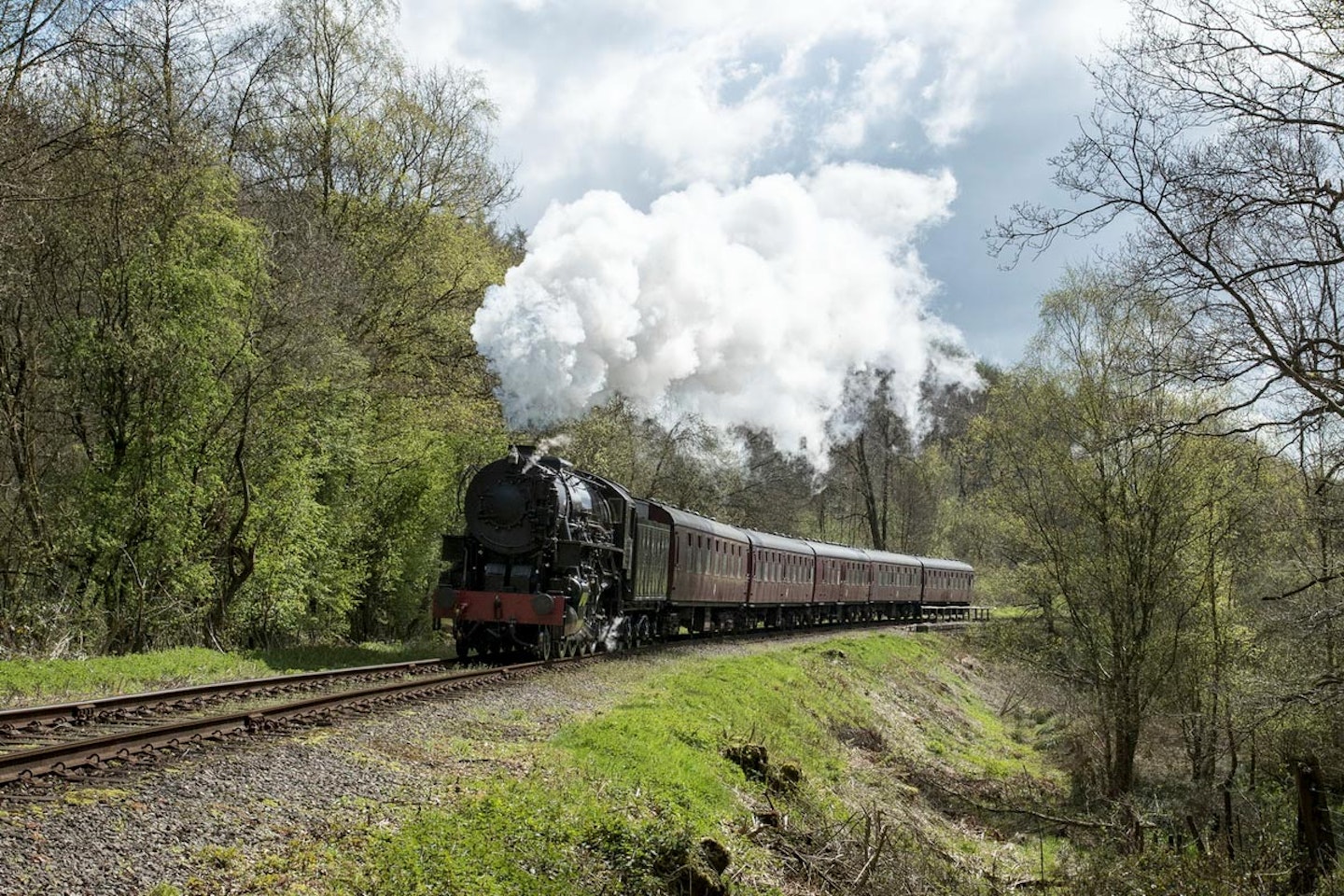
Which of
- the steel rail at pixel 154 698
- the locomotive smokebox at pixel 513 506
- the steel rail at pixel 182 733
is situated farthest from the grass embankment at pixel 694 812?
the steel rail at pixel 154 698

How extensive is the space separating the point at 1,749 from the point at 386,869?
3.36 metres

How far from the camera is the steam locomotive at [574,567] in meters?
15.4

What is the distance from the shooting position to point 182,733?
7.61 m

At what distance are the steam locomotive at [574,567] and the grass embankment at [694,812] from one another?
1.54 meters

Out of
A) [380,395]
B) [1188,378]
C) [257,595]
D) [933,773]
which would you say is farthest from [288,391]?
[1188,378]

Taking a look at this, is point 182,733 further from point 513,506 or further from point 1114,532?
point 1114,532

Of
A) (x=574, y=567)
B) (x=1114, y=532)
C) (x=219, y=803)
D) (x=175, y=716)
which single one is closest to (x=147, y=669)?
(x=175, y=716)

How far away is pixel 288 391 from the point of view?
1670 cm

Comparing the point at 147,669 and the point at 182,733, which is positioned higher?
the point at 182,733

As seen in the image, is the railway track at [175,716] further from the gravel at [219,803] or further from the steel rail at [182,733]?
the gravel at [219,803]

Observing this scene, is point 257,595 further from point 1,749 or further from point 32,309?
point 1,749

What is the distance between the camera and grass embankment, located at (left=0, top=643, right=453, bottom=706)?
401 inches

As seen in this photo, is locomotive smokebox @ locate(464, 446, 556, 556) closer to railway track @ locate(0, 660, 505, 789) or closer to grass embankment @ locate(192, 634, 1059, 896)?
grass embankment @ locate(192, 634, 1059, 896)

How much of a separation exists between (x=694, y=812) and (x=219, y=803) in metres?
3.43
